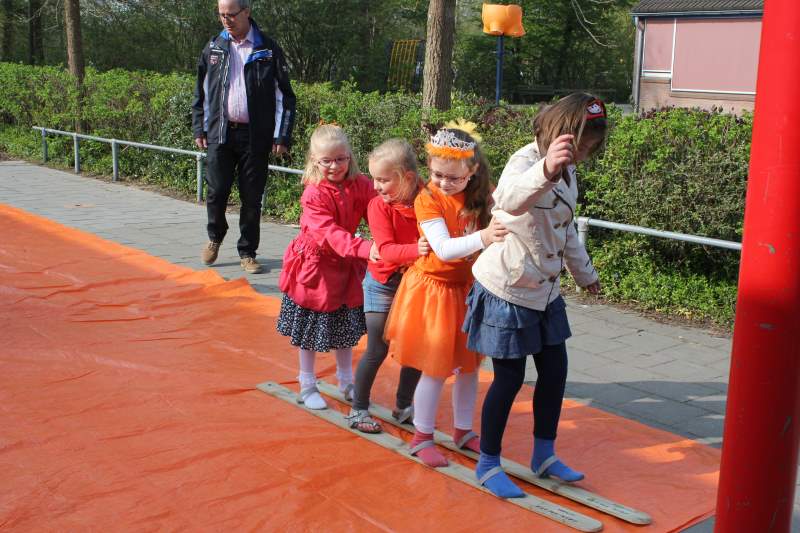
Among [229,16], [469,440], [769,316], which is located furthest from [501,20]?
[769,316]

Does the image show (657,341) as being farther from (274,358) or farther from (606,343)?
(274,358)

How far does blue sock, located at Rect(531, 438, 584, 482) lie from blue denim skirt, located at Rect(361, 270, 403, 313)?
0.88m

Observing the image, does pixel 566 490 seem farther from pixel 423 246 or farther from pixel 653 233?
pixel 653 233

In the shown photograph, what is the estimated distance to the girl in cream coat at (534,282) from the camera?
3256 millimetres

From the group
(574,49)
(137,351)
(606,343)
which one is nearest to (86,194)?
(137,351)

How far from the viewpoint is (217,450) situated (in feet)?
13.0

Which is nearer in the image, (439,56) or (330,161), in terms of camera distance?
(330,161)

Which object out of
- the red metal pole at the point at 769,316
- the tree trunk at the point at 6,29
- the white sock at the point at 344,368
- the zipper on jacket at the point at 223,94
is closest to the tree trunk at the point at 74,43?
the zipper on jacket at the point at 223,94

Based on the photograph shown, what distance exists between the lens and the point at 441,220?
3662mm

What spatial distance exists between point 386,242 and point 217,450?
1132 mm

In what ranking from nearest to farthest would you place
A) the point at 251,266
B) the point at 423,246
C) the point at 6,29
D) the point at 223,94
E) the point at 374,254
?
the point at 423,246 → the point at 374,254 → the point at 223,94 → the point at 251,266 → the point at 6,29

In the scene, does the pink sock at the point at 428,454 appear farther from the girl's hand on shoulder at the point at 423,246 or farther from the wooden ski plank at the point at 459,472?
the girl's hand on shoulder at the point at 423,246

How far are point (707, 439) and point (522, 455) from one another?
89 centimetres

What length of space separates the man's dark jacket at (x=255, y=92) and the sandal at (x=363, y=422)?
368 cm
